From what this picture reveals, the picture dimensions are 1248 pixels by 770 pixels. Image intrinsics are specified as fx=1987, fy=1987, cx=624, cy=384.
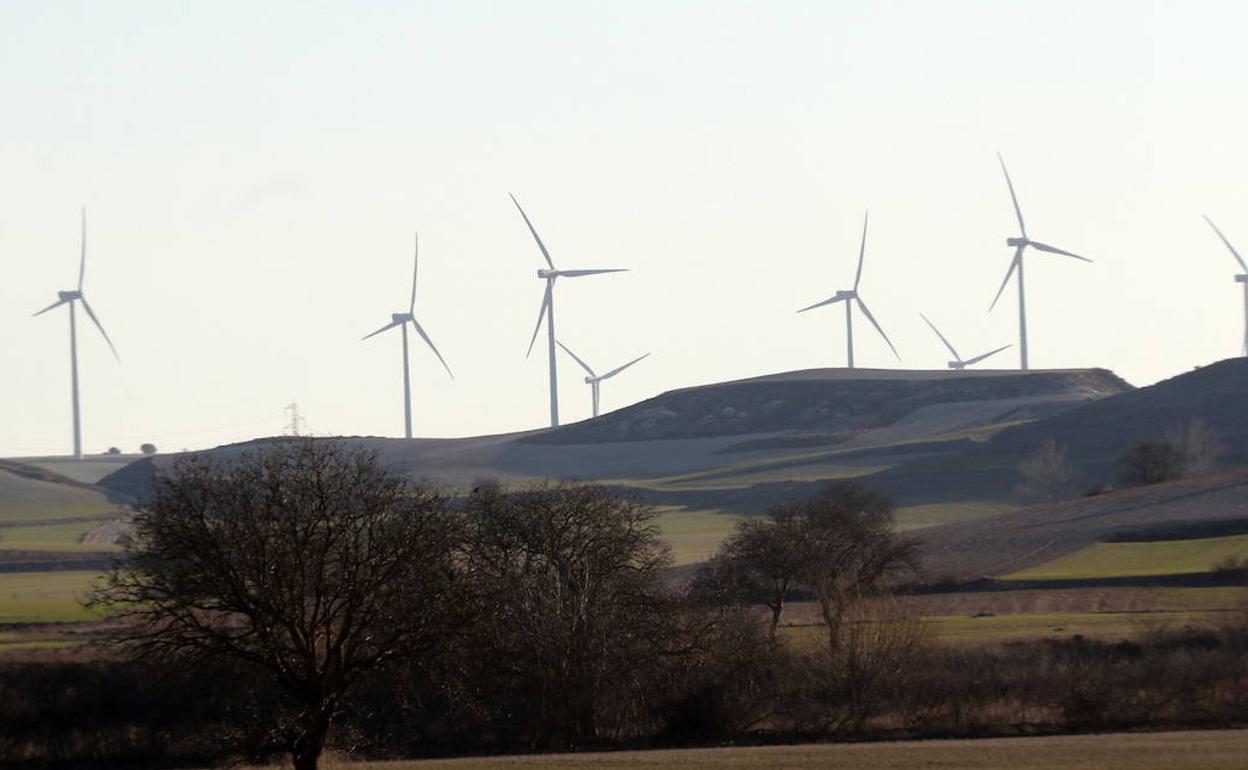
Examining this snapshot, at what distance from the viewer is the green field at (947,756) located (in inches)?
1516

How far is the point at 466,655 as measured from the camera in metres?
42.6

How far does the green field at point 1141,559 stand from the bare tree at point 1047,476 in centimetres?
4720

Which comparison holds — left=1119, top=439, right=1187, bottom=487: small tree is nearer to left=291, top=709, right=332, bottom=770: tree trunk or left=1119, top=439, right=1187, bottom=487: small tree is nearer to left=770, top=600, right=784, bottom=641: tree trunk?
left=770, top=600, right=784, bottom=641: tree trunk

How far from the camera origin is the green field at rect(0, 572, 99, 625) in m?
74.0

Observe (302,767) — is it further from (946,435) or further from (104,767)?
(946,435)

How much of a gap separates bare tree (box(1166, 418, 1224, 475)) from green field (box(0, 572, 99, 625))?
3008 inches

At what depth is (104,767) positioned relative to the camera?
1987 inches

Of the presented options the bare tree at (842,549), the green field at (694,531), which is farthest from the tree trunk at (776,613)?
the green field at (694,531)

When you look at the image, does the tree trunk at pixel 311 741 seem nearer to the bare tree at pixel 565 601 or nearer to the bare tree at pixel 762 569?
the bare tree at pixel 565 601

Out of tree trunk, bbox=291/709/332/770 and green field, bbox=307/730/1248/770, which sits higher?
tree trunk, bbox=291/709/332/770

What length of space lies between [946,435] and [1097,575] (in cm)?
10654

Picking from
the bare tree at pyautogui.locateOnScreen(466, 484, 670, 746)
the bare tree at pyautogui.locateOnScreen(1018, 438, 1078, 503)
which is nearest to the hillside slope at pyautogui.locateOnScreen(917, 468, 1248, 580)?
the bare tree at pyautogui.locateOnScreen(1018, 438, 1078, 503)

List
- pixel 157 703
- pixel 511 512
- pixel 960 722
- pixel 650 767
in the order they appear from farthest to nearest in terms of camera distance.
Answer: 1. pixel 511 512
2. pixel 157 703
3. pixel 960 722
4. pixel 650 767

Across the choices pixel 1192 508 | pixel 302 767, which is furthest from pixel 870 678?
pixel 1192 508
